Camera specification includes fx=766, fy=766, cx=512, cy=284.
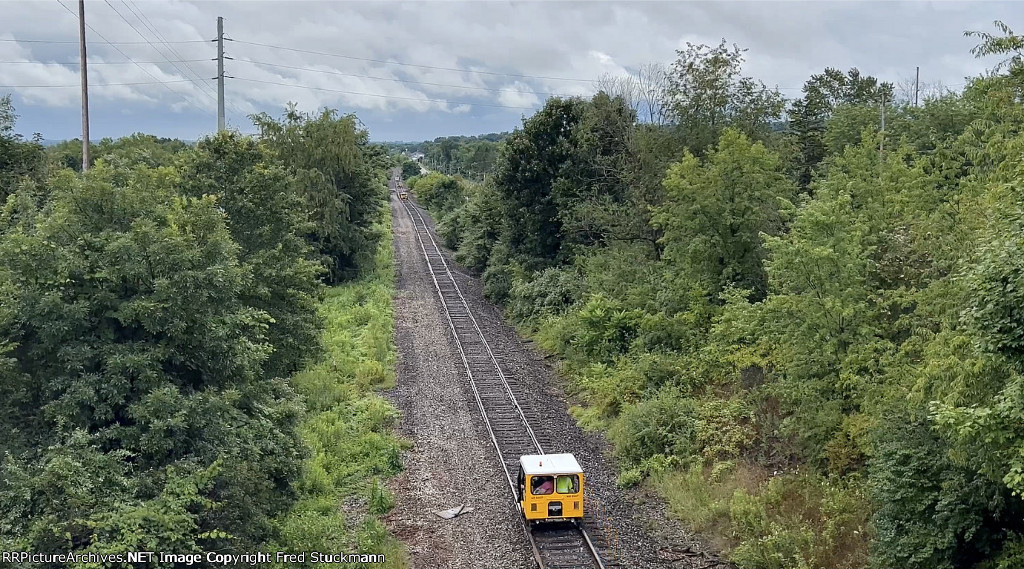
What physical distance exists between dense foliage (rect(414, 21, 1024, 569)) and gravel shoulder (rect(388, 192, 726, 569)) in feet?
2.69

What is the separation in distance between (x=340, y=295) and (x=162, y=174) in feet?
85.5

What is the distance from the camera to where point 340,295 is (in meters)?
43.2

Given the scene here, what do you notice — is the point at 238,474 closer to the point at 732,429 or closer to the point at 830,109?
the point at 732,429

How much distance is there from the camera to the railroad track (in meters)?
15.7

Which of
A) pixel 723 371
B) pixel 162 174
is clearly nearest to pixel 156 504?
pixel 162 174

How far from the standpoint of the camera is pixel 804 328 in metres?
17.1

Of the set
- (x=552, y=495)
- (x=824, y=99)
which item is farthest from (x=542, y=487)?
(x=824, y=99)

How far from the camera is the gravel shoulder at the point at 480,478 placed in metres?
16.0

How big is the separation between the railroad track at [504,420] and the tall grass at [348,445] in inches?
113

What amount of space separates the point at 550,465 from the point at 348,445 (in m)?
7.20

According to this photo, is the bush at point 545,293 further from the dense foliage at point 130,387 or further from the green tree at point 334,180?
the dense foliage at point 130,387

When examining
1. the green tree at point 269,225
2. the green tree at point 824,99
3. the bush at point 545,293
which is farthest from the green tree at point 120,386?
the green tree at point 824,99

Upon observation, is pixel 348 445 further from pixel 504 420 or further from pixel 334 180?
pixel 334 180

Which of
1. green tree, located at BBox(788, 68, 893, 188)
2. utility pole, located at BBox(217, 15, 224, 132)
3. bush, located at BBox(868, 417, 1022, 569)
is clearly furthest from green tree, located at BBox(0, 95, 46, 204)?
green tree, located at BBox(788, 68, 893, 188)
